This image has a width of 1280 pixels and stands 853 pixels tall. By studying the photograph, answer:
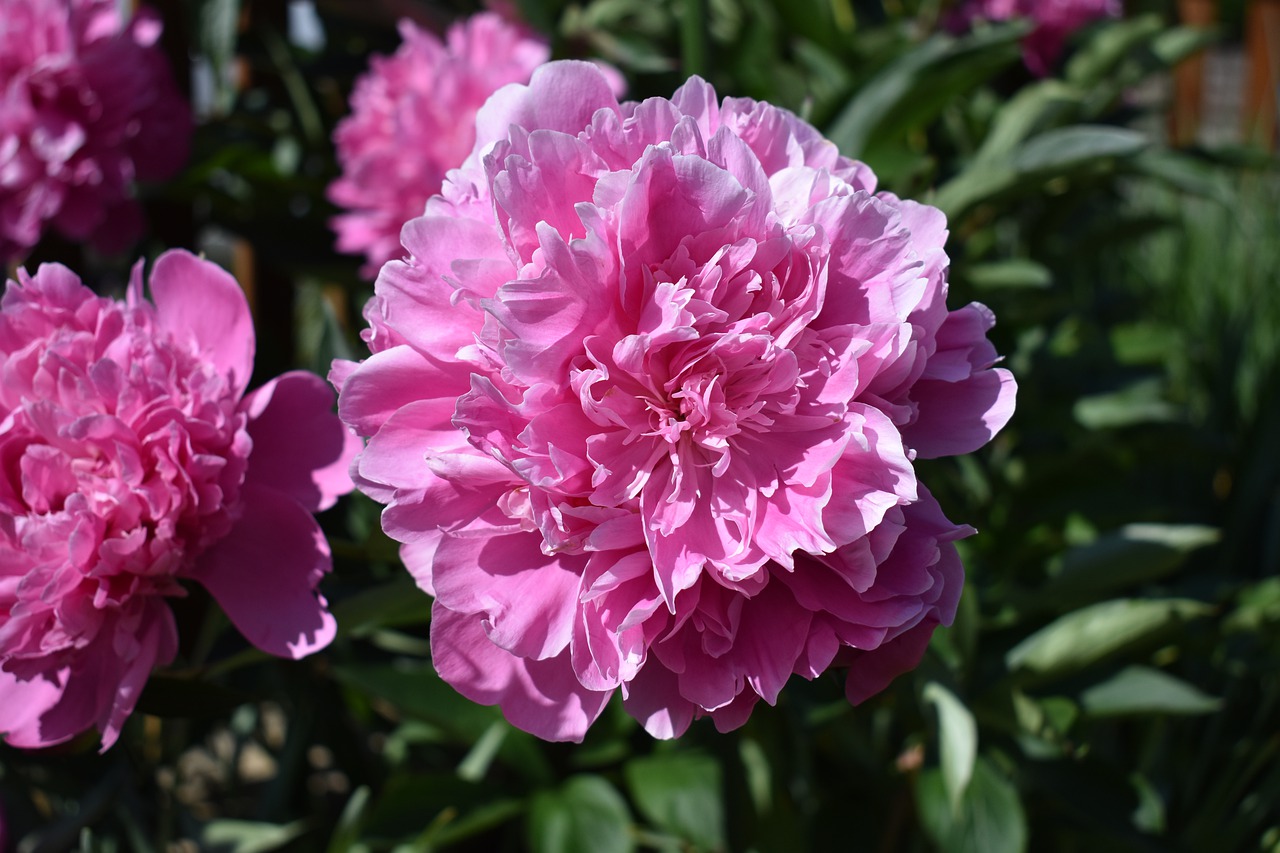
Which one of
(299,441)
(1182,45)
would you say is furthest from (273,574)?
(1182,45)

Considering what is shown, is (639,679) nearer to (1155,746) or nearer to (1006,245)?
(1155,746)

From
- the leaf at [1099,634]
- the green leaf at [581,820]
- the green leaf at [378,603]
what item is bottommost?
the green leaf at [581,820]

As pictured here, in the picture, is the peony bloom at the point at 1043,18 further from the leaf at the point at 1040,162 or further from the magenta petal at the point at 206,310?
the magenta petal at the point at 206,310

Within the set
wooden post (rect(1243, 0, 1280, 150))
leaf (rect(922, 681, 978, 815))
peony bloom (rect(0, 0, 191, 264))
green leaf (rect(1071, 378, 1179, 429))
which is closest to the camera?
leaf (rect(922, 681, 978, 815))

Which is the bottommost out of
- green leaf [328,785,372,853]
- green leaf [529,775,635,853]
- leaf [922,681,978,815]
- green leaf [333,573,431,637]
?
green leaf [529,775,635,853]

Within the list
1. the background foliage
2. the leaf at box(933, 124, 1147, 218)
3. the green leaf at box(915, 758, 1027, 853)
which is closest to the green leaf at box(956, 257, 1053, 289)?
the background foliage

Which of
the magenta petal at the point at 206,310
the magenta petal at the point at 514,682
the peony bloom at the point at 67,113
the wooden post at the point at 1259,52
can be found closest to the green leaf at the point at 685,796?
the magenta petal at the point at 514,682

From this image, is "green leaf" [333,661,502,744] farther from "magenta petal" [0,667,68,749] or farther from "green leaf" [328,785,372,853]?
"magenta petal" [0,667,68,749]
